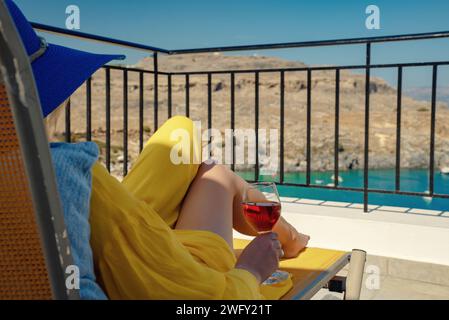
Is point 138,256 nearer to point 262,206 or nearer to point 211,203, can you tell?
point 262,206

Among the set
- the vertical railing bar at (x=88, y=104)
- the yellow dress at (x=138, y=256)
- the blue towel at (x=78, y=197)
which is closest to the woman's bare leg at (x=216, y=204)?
the yellow dress at (x=138, y=256)

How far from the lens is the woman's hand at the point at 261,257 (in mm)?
1157

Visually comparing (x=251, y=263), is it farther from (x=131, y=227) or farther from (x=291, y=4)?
(x=291, y=4)

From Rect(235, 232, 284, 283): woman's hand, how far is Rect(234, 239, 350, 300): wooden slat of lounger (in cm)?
18

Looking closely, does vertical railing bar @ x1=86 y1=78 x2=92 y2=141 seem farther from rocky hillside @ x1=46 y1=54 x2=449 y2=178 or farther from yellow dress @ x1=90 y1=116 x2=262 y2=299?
rocky hillside @ x1=46 y1=54 x2=449 y2=178

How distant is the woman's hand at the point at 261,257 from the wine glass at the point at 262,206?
4.4 inches

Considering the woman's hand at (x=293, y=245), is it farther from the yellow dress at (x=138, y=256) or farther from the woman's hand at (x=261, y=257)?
the yellow dress at (x=138, y=256)

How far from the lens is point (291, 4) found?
167 feet

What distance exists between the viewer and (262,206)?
132 centimetres

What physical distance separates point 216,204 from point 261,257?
407 millimetres

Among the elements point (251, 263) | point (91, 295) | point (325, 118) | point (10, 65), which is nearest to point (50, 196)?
point (10, 65)

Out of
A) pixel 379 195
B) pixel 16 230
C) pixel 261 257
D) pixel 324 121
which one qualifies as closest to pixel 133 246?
pixel 16 230

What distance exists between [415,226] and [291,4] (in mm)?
51582

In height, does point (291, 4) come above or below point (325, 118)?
above
